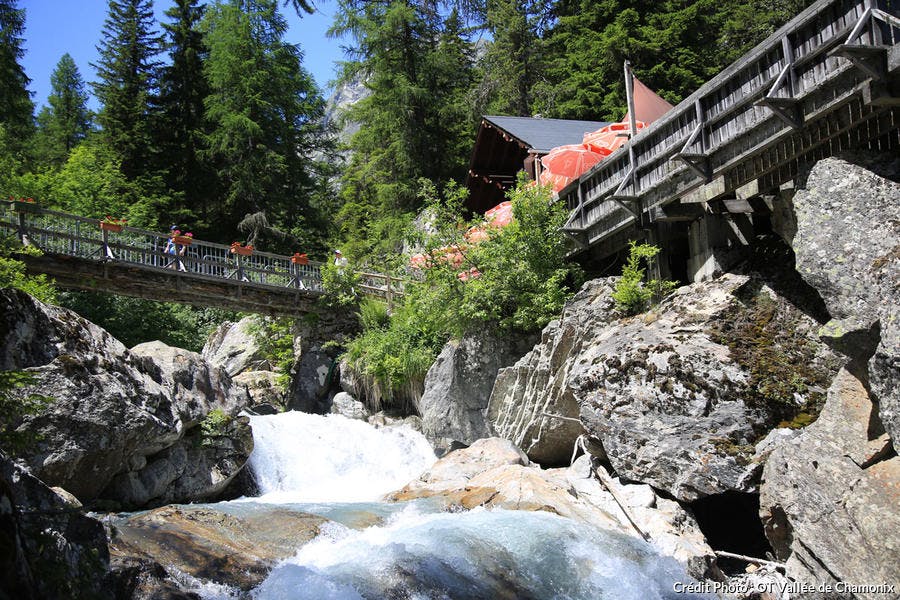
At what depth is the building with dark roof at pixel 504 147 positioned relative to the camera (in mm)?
21438

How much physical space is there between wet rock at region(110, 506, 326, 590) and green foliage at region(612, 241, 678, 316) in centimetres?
622

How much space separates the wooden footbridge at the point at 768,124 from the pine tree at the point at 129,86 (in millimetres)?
25321

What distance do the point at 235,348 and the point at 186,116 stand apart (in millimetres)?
13924

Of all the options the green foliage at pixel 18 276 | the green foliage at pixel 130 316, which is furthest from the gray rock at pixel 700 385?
the green foliage at pixel 130 316

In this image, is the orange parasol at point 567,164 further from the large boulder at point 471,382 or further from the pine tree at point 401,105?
the pine tree at point 401,105

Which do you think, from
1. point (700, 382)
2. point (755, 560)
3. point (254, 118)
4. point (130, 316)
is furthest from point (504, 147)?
point (755, 560)

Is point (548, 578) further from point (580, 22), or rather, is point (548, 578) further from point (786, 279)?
point (580, 22)

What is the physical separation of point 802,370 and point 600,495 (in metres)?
3.31

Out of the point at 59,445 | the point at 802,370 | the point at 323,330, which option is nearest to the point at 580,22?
the point at 323,330

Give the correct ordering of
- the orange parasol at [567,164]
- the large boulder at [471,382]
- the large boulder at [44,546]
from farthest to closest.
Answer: the orange parasol at [567,164], the large boulder at [471,382], the large boulder at [44,546]

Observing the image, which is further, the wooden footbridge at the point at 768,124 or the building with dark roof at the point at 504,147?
the building with dark roof at the point at 504,147

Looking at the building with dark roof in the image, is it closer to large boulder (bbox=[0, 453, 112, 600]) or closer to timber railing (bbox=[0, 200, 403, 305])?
timber railing (bbox=[0, 200, 403, 305])

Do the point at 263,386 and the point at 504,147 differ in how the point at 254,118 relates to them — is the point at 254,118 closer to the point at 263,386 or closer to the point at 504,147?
the point at 504,147

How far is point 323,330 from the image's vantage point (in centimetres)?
2244
